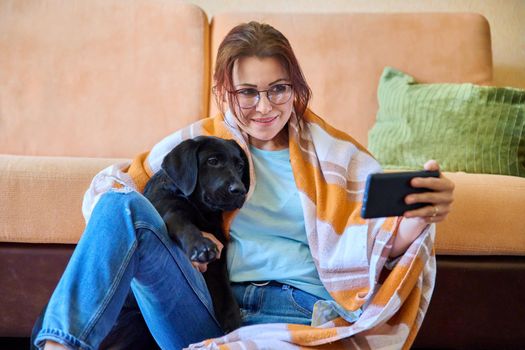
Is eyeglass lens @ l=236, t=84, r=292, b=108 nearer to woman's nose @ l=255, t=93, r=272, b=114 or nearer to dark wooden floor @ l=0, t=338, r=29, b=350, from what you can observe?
woman's nose @ l=255, t=93, r=272, b=114

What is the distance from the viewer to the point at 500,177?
1.82 metres

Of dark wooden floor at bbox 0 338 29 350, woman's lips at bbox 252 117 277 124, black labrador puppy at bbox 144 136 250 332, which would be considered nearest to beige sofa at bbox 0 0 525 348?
dark wooden floor at bbox 0 338 29 350

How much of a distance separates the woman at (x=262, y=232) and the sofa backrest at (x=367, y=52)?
2.86 feet

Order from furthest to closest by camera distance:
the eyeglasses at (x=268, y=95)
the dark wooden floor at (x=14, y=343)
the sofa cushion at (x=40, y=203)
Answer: the dark wooden floor at (x=14, y=343)
the sofa cushion at (x=40, y=203)
the eyeglasses at (x=268, y=95)

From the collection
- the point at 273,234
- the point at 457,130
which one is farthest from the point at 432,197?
the point at 457,130

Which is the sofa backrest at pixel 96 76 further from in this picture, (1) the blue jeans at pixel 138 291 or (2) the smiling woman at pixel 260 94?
(1) the blue jeans at pixel 138 291

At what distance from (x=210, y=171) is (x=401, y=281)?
52 centimetres

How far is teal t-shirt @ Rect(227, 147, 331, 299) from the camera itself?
1.36 m

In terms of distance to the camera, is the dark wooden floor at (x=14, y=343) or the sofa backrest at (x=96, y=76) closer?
the dark wooden floor at (x=14, y=343)

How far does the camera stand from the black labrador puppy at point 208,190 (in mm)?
1319

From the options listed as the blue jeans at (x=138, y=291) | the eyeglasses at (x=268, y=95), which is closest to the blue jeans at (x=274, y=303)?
the blue jeans at (x=138, y=291)

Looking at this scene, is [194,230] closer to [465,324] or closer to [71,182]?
[71,182]

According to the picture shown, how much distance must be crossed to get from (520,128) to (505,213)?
1.63 feet

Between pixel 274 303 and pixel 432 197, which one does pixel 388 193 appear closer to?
pixel 432 197
